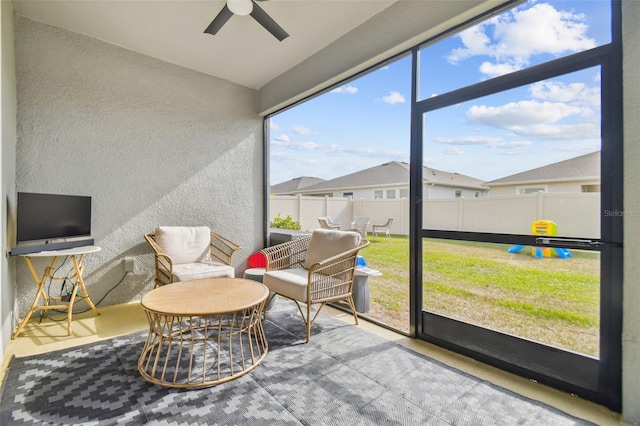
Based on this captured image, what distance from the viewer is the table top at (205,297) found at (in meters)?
1.91

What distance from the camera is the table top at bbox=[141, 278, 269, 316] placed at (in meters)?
1.91

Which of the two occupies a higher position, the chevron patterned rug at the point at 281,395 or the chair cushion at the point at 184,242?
the chair cushion at the point at 184,242

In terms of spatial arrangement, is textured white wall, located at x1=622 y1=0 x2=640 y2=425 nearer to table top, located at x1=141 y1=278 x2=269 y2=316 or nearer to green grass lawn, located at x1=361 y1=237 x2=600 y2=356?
green grass lawn, located at x1=361 y1=237 x2=600 y2=356

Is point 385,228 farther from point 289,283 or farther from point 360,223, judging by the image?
point 289,283

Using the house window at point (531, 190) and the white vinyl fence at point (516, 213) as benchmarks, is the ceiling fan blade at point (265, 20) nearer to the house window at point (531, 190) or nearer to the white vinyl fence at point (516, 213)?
the white vinyl fence at point (516, 213)

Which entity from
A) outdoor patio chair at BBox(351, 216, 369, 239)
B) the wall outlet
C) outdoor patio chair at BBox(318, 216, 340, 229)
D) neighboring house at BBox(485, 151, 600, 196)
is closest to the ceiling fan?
neighboring house at BBox(485, 151, 600, 196)

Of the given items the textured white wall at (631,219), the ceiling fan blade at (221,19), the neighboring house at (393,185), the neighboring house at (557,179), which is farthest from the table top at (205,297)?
the ceiling fan blade at (221,19)

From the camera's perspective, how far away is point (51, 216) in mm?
2826

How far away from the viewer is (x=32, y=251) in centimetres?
258

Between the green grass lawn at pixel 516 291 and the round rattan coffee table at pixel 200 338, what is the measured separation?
1.48 metres

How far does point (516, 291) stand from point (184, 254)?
3.33 meters

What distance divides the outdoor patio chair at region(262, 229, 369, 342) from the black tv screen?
190cm

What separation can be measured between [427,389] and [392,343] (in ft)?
2.20

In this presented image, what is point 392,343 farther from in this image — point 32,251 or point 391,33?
point 32,251
